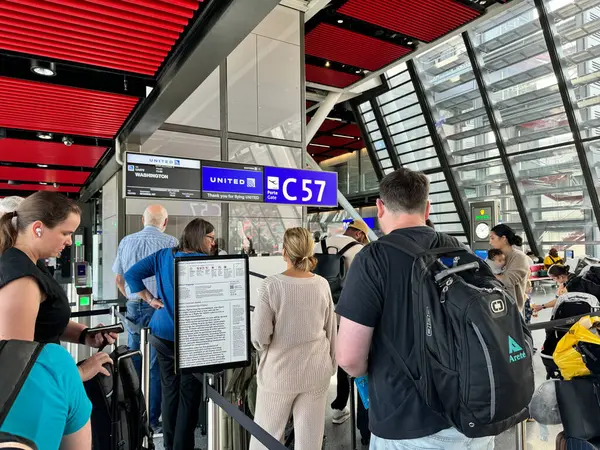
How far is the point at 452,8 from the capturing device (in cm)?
672

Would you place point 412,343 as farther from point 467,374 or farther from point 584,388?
point 584,388

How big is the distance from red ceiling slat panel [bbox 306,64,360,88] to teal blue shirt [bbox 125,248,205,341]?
7.63 meters

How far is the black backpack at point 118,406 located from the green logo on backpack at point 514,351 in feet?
5.11

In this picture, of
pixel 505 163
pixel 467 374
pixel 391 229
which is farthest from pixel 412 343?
pixel 505 163

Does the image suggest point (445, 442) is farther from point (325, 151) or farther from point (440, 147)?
point (325, 151)

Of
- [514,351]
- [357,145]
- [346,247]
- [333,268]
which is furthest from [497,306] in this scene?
[357,145]

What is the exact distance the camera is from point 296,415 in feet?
7.30

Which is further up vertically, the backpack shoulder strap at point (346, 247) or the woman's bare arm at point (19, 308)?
the backpack shoulder strap at point (346, 247)

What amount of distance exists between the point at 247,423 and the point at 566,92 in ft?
34.3

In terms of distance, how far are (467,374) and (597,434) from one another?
145cm

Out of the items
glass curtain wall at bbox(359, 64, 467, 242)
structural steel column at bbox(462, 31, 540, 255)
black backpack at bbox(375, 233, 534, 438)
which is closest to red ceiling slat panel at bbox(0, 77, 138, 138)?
black backpack at bbox(375, 233, 534, 438)

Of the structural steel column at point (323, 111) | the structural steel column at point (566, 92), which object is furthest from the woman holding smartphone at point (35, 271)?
the structural steel column at point (566, 92)

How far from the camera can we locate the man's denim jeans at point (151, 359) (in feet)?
10.8

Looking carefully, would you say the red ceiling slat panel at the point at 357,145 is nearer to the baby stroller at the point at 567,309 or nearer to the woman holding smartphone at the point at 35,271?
the baby stroller at the point at 567,309
